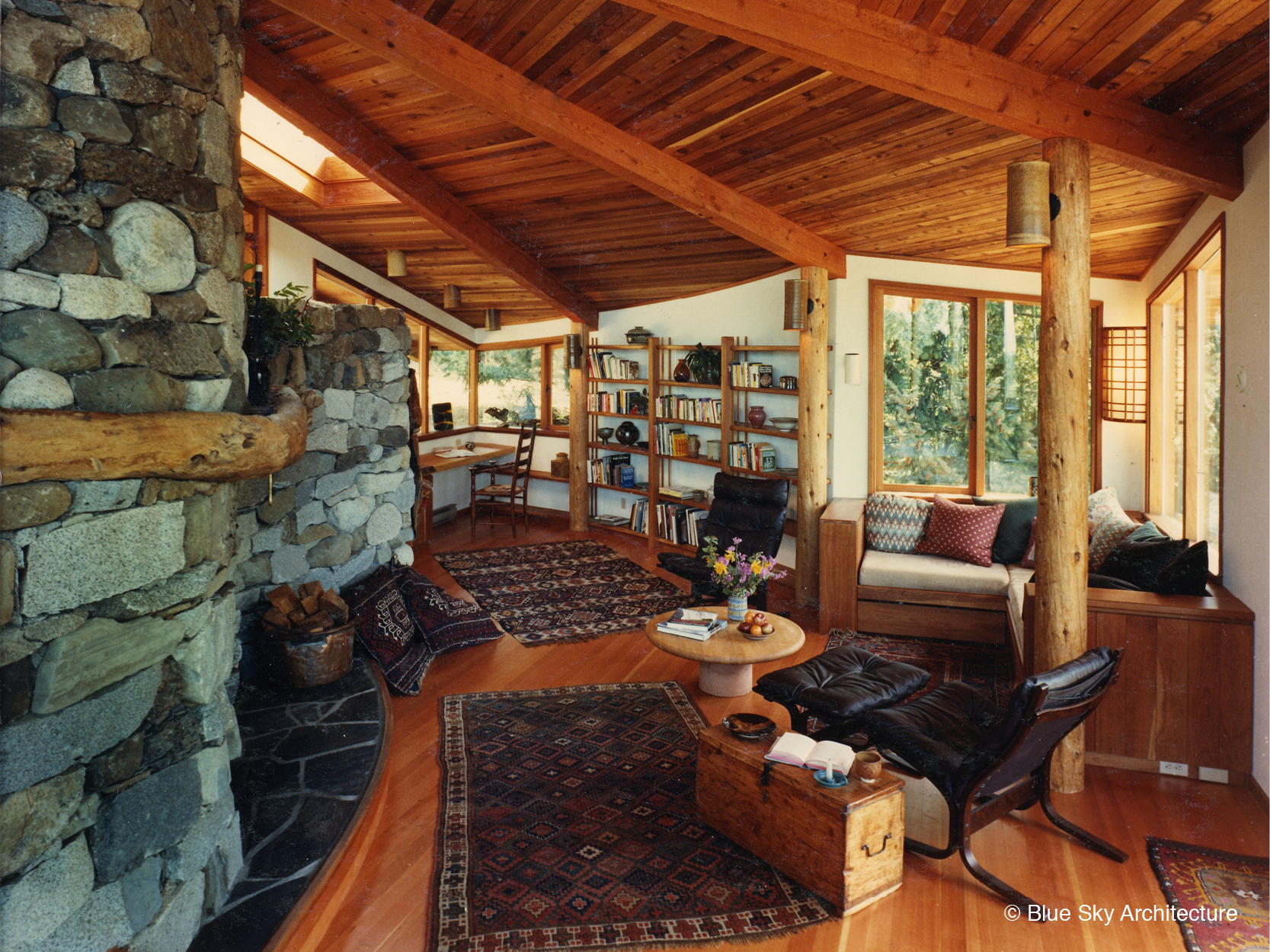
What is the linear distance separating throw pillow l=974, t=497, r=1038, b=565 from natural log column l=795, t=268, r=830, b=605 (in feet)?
3.75

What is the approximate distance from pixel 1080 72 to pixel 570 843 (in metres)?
3.38

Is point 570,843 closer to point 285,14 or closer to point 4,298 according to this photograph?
point 4,298

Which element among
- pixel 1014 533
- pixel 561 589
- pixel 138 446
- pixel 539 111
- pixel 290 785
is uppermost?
pixel 539 111

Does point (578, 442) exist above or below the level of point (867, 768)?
above

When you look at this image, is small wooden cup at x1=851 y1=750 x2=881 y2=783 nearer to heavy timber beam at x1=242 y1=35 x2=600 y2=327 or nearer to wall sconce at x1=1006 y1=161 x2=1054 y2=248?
wall sconce at x1=1006 y1=161 x2=1054 y2=248

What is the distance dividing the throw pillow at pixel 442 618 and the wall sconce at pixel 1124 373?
4.52 metres

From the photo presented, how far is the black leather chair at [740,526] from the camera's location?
544cm

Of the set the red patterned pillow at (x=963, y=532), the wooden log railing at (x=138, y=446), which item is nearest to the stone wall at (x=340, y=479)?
the wooden log railing at (x=138, y=446)

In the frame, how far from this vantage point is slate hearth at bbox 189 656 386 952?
250 cm

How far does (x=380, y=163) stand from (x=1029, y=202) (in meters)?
4.41

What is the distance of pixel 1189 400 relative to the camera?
4.70m

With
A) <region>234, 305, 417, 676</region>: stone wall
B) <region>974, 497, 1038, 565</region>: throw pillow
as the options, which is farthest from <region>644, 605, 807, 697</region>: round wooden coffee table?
<region>234, 305, 417, 676</region>: stone wall

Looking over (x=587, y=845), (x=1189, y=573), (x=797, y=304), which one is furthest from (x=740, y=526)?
(x=587, y=845)

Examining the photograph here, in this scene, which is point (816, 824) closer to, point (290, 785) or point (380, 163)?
point (290, 785)
